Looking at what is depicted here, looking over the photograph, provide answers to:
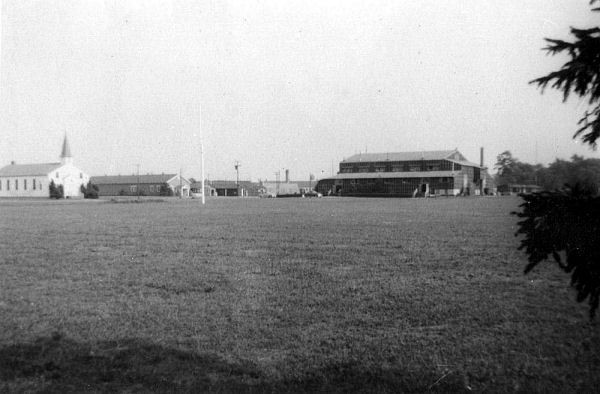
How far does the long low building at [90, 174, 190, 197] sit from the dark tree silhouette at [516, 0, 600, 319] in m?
113

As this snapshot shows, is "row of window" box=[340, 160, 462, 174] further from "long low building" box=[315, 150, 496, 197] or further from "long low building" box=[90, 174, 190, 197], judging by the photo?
"long low building" box=[90, 174, 190, 197]

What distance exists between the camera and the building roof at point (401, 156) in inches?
3561

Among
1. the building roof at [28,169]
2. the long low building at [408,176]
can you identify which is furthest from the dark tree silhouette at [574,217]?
the building roof at [28,169]

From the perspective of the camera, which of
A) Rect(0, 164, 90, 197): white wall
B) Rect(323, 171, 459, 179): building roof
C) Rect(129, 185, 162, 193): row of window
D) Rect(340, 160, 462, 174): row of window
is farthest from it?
Rect(129, 185, 162, 193): row of window

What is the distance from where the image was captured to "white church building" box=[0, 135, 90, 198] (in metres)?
99.3

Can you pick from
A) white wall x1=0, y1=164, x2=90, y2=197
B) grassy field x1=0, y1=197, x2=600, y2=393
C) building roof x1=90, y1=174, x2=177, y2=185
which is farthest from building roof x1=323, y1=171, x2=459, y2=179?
grassy field x1=0, y1=197, x2=600, y2=393

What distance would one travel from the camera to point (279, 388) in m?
5.26

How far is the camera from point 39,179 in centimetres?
9956

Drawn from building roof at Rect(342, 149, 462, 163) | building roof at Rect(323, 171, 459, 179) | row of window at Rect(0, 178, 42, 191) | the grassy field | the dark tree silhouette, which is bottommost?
the grassy field

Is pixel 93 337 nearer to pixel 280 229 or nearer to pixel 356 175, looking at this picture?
pixel 280 229

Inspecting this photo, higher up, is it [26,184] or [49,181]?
[49,181]

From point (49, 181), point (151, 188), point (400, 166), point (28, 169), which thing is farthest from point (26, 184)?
point (400, 166)

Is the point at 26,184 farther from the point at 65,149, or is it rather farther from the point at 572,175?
the point at 572,175

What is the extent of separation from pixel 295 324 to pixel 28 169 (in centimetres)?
11218
